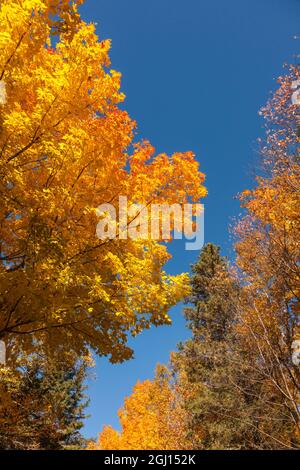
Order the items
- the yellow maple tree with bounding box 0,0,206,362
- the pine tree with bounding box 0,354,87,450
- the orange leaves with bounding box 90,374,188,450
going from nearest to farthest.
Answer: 1. the yellow maple tree with bounding box 0,0,206,362
2. the pine tree with bounding box 0,354,87,450
3. the orange leaves with bounding box 90,374,188,450

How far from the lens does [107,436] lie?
110ft

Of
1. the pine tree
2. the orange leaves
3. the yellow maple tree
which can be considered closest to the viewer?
the yellow maple tree

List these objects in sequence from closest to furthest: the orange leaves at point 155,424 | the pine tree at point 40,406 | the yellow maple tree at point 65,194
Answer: the yellow maple tree at point 65,194 → the pine tree at point 40,406 → the orange leaves at point 155,424

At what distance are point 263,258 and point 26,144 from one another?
5.84m

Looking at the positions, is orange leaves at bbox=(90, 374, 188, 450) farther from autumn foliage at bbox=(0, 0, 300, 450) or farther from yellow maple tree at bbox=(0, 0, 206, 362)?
yellow maple tree at bbox=(0, 0, 206, 362)

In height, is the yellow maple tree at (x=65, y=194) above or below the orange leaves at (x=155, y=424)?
above

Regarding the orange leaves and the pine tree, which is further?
the orange leaves

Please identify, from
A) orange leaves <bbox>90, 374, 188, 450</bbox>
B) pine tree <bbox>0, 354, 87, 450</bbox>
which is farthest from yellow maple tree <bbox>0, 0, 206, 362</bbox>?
orange leaves <bbox>90, 374, 188, 450</bbox>

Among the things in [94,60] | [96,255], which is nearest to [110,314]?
[96,255]

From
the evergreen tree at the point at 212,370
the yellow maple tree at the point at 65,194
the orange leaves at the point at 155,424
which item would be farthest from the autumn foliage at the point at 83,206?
the orange leaves at the point at 155,424

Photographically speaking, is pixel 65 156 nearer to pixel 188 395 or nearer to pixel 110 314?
pixel 110 314

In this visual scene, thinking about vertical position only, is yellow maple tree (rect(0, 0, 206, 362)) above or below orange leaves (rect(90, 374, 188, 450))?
above

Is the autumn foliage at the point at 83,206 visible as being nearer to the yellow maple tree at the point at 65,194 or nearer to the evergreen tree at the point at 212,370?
the yellow maple tree at the point at 65,194

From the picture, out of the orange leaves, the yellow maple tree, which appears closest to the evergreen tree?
the orange leaves
